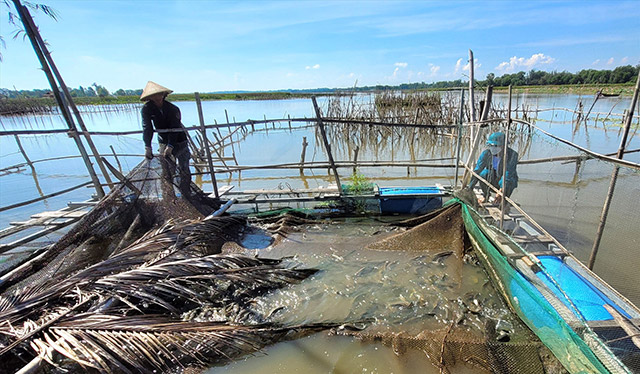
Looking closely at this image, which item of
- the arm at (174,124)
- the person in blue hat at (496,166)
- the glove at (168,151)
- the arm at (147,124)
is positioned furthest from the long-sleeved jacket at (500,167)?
the arm at (147,124)

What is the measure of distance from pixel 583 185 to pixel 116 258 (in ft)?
14.1

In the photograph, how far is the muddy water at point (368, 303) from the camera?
2.51 metres

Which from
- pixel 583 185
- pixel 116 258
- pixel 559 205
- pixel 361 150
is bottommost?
pixel 361 150

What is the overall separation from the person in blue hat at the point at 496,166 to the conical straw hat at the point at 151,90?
185 inches

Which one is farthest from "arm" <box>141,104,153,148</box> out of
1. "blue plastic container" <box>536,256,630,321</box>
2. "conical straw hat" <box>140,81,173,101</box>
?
"blue plastic container" <box>536,256,630,321</box>

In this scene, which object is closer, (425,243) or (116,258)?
(116,258)

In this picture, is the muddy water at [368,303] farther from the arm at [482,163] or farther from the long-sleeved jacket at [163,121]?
the long-sleeved jacket at [163,121]

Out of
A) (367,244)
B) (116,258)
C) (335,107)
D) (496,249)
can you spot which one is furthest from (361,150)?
(116,258)

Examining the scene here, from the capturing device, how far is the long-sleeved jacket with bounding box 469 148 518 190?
11.4 ft

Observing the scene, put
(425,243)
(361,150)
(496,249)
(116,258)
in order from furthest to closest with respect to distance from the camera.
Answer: (361,150) → (425,243) → (496,249) → (116,258)

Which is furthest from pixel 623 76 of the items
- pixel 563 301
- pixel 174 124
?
pixel 174 124

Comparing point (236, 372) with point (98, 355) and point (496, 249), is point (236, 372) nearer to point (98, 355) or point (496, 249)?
point (98, 355)

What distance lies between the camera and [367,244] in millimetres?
4273

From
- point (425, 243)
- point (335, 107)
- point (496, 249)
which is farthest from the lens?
point (335, 107)
